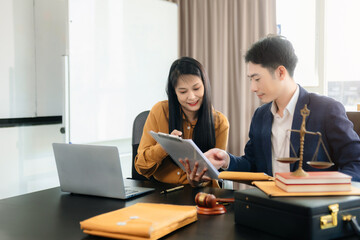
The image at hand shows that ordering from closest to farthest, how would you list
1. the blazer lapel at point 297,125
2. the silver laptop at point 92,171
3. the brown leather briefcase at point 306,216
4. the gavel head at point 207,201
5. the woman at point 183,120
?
the brown leather briefcase at point 306,216
the gavel head at point 207,201
the silver laptop at point 92,171
the blazer lapel at point 297,125
the woman at point 183,120

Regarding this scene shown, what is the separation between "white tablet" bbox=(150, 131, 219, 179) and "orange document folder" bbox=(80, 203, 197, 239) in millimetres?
359

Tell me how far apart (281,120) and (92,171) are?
86 centimetres

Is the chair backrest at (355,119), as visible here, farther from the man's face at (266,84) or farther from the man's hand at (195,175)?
the man's hand at (195,175)

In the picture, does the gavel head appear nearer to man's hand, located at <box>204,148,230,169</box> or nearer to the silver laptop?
the silver laptop

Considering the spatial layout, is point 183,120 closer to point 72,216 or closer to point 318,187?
point 72,216

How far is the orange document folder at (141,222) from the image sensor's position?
0.87 metres

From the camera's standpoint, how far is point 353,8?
2926 millimetres

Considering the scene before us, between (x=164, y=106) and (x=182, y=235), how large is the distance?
115cm

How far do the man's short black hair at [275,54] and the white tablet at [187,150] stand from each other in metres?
0.55

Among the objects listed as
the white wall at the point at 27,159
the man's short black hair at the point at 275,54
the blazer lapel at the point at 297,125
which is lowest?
the white wall at the point at 27,159

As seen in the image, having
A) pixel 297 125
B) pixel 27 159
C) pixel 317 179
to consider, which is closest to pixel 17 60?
pixel 27 159

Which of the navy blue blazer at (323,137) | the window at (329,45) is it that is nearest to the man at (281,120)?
the navy blue blazer at (323,137)

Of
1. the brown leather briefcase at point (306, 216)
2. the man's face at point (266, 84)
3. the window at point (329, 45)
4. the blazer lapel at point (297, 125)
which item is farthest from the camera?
the window at point (329, 45)

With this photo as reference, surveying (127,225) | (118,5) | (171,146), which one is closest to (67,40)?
(118,5)
